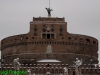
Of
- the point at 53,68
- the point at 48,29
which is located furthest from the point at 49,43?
the point at 53,68

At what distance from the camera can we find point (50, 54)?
7200 cm

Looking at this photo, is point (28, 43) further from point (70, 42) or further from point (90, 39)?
point (90, 39)

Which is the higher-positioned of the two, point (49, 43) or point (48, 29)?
point (48, 29)

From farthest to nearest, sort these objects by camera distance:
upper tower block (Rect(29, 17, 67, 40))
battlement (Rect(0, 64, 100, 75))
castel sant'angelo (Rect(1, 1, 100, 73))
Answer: upper tower block (Rect(29, 17, 67, 40)) → castel sant'angelo (Rect(1, 1, 100, 73)) → battlement (Rect(0, 64, 100, 75))

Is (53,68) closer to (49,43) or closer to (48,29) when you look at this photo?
(49,43)

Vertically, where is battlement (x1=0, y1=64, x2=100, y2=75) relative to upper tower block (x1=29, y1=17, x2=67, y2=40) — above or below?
below

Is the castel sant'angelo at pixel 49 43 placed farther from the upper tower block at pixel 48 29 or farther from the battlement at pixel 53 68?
the battlement at pixel 53 68

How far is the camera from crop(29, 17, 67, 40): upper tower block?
238ft

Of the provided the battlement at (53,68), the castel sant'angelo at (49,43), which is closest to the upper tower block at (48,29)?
the castel sant'angelo at (49,43)

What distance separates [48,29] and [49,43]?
285 cm

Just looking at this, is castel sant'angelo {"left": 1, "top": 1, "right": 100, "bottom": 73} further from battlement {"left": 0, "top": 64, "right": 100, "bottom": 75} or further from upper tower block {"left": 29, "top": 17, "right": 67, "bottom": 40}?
battlement {"left": 0, "top": 64, "right": 100, "bottom": 75}

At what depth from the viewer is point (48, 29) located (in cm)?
7238

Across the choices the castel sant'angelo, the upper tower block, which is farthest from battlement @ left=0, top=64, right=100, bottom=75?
the upper tower block

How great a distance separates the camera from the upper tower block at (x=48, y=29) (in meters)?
72.5
